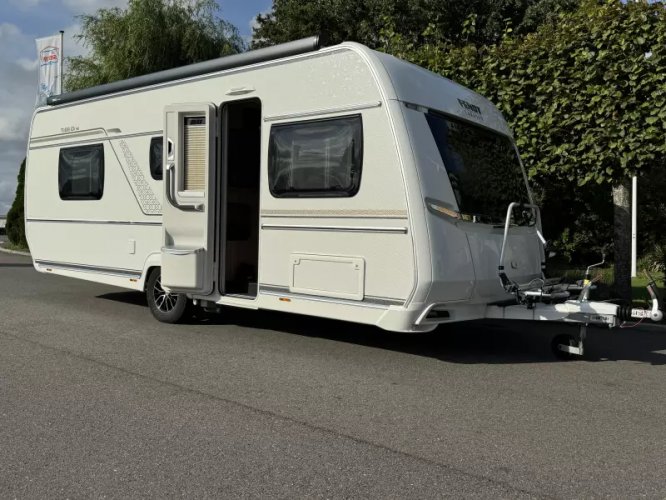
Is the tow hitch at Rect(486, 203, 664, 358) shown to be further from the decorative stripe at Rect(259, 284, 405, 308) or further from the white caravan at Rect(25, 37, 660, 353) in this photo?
the decorative stripe at Rect(259, 284, 405, 308)

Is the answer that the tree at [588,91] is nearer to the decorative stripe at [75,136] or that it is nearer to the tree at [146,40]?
the decorative stripe at [75,136]

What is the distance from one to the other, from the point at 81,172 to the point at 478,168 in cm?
572

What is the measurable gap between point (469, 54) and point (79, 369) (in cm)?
769

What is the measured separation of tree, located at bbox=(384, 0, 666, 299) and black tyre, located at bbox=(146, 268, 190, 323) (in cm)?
566

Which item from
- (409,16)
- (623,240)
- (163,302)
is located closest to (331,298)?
(163,302)

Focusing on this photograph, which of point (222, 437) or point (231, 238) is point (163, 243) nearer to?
point (231, 238)

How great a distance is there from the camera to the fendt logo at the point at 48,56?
18.6 metres

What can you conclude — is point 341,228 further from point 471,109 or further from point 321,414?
point 321,414

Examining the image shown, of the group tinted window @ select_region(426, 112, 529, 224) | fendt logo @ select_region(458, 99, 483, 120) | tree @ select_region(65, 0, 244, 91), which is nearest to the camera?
tinted window @ select_region(426, 112, 529, 224)

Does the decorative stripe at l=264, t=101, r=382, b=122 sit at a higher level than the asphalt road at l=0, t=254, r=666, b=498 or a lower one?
higher

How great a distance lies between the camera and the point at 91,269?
8953 mm

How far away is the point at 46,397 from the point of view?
16.1 ft

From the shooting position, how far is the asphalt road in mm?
3551

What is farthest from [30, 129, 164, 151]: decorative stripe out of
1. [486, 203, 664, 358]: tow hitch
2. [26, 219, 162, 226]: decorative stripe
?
[486, 203, 664, 358]: tow hitch
